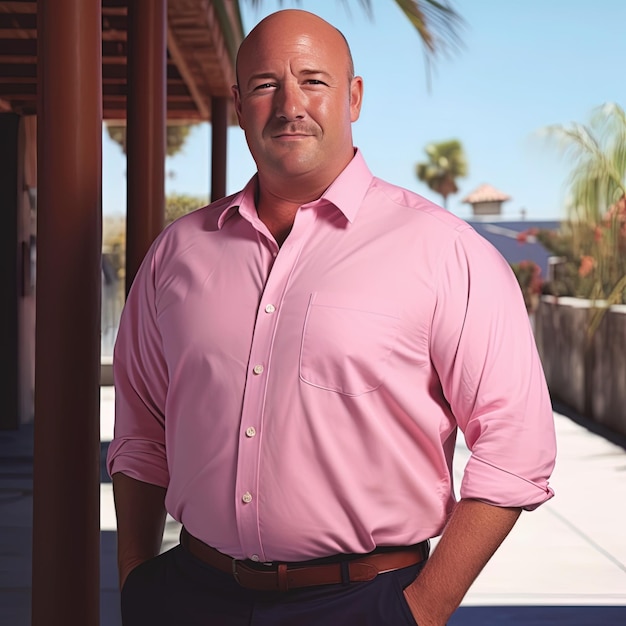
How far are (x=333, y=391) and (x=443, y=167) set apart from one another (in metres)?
68.1

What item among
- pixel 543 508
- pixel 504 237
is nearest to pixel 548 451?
pixel 543 508

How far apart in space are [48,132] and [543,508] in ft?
16.2

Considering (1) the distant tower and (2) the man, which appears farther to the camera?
(1) the distant tower

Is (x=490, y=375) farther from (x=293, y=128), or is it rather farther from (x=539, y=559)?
(x=539, y=559)

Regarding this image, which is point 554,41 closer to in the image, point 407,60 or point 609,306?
point 407,60

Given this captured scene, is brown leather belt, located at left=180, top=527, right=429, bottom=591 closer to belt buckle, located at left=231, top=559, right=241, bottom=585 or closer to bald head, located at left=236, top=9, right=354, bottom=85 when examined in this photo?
belt buckle, located at left=231, top=559, right=241, bottom=585

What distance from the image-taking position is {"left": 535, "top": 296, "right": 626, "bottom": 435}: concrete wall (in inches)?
398

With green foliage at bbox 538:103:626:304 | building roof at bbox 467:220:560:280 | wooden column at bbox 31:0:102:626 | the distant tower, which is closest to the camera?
wooden column at bbox 31:0:102:626

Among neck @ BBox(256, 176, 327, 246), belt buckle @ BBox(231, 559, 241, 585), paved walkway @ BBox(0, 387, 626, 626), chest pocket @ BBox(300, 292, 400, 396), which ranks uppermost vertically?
neck @ BBox(256, 176, 327, 246)

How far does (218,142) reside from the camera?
929 cm

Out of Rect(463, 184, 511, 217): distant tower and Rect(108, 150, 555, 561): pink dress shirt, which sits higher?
Rect(463, 184, 511, 217): distant tower

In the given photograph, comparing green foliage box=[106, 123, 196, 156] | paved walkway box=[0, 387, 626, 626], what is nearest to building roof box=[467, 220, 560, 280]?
green foliage box=[106, 123, 196, 156]

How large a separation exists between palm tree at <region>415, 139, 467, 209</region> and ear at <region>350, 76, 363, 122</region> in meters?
66.4

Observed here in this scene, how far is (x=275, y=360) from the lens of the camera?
201 cm
